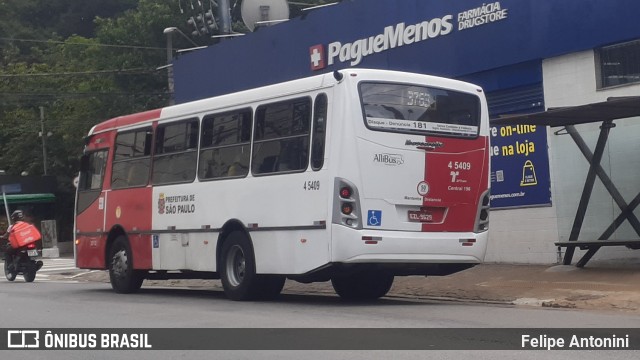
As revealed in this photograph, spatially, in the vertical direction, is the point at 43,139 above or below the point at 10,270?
above

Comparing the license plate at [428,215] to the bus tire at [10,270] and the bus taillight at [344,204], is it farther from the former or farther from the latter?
the bus tire at [10,270]

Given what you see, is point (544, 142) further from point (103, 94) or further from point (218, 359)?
point (103, 94)

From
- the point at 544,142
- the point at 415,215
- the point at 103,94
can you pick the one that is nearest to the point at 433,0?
the point at 544,142

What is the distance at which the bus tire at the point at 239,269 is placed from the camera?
589 inches

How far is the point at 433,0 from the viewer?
2125 cm

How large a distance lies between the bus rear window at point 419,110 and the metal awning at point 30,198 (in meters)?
33.6

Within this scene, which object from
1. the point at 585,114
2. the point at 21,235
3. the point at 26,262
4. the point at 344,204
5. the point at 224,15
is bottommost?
the point at 26,262

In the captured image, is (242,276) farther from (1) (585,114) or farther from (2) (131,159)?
(1) (585,114)

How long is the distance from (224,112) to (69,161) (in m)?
38.6

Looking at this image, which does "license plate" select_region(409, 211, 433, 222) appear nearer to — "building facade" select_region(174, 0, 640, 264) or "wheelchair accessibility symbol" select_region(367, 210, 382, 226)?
"wheelchair accessibility symbol" select_region(367, 210, 382, 226)

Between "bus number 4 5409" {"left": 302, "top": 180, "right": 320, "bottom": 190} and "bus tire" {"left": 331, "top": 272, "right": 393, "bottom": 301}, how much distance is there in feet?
7.95

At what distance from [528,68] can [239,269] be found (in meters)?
7.48

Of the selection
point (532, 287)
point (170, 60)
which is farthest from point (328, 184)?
point (170, 60)

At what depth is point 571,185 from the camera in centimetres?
1780
